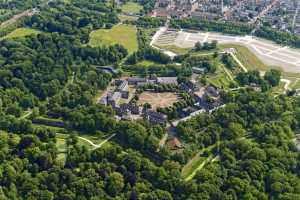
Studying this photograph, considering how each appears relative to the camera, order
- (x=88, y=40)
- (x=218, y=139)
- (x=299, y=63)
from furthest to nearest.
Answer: (x=88, y=40) → (x=299, y=63) → (x=218, y=139)

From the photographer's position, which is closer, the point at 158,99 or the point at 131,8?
the point at 158,99

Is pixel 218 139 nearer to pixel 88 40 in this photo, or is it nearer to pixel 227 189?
pixel 227 189

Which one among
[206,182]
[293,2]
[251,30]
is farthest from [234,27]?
[206,182]

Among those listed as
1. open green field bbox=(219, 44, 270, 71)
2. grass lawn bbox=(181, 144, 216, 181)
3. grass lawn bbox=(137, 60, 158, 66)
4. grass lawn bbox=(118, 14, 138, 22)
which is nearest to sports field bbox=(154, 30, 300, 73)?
open green field bbox=(219, 44, 270, 71)

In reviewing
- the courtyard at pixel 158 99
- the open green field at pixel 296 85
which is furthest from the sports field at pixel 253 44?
the courtyard at pixel 158 99

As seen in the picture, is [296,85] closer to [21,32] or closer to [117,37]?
[117,37]

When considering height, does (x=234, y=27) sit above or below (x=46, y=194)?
→ above

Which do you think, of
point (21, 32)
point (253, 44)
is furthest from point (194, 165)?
point (21, 32)

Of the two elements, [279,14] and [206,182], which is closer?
[206,182]
